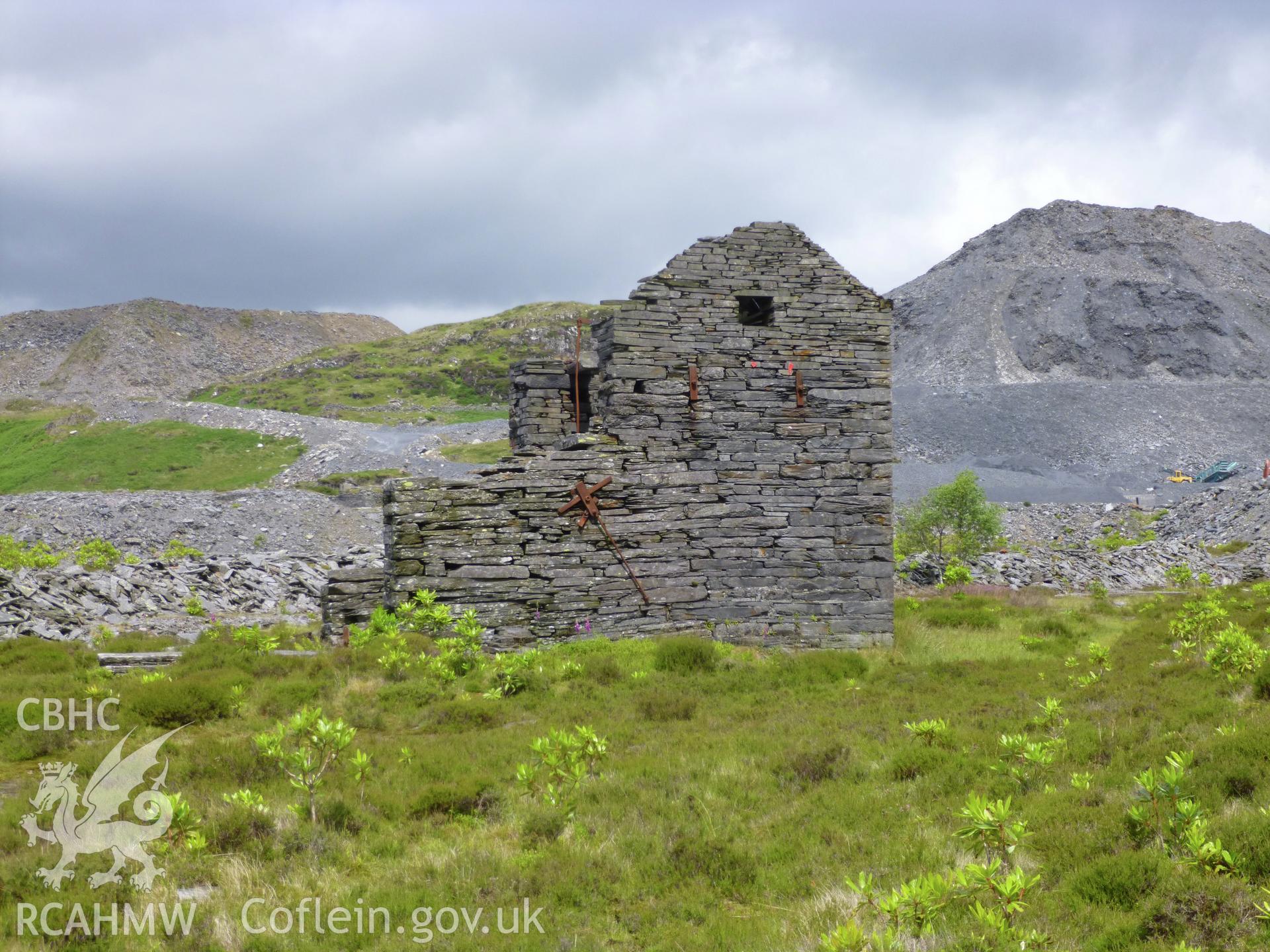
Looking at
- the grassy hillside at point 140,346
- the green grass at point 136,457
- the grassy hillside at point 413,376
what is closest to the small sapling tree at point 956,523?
the green grass at point 136,457

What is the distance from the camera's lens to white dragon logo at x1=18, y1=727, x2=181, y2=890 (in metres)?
5.39

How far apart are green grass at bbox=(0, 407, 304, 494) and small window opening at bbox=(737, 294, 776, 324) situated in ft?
116

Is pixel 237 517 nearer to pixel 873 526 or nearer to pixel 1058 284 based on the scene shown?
pixel 873 526

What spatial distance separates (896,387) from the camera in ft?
229

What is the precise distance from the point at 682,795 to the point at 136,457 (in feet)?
161

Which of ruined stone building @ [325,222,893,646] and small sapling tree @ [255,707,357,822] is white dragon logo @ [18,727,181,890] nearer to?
small sapling tree @ [255,707,357,822]

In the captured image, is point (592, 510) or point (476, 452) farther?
point (476, 452)

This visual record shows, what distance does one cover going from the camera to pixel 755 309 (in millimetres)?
14031

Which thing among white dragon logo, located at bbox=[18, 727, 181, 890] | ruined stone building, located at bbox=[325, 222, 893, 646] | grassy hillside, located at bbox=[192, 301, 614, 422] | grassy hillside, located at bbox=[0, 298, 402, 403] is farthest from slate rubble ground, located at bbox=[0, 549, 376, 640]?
grassy hillside, located at bbox=[0, 298, 402, 403]

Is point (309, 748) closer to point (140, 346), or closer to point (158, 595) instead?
point (158, 595)

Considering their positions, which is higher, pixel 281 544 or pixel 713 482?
pixel 713 482

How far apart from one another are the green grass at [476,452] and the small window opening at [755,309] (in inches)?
1161

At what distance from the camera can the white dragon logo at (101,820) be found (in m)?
5.39

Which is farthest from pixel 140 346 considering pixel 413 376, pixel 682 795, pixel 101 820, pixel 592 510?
pixel 682 795
